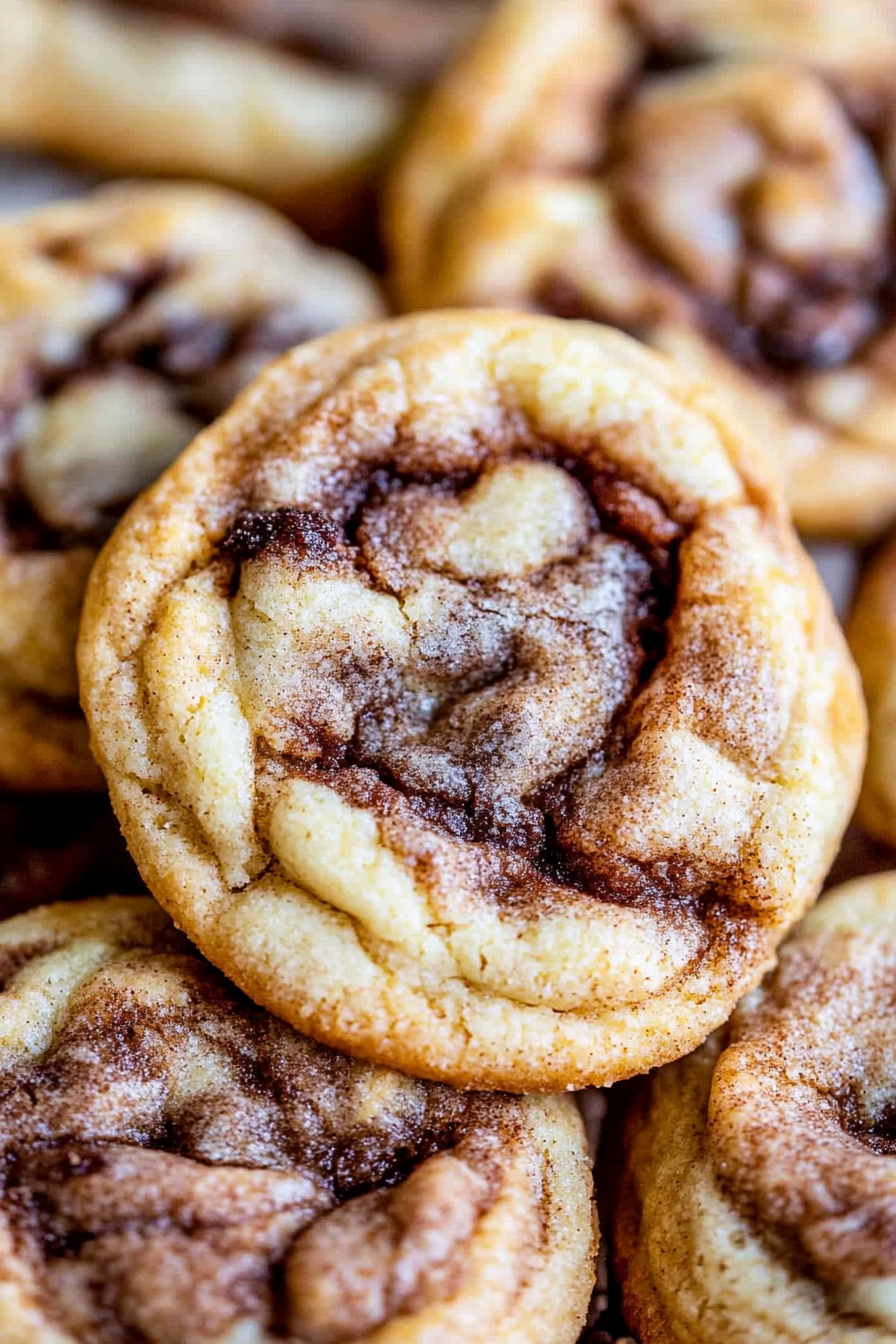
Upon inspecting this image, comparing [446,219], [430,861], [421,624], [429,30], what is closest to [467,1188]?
[430,861]

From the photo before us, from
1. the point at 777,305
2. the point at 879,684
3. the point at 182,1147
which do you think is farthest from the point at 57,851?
the point at 777,305

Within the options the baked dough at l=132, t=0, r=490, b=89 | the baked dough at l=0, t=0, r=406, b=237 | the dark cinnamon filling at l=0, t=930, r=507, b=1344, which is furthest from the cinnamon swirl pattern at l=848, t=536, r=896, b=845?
the baked dough at l=132, t=0, r=490, b=89

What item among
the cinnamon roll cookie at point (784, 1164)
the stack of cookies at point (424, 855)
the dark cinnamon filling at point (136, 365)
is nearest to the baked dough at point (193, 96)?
the dark cinnamon filling at point (136, 365)

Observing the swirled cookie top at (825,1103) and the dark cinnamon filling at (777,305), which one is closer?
the swirled cookie top at (825,1103)

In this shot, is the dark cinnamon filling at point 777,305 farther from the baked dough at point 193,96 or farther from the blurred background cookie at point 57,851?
the blurred background cookie at point 57,851

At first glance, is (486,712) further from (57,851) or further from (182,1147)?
(57,851)
